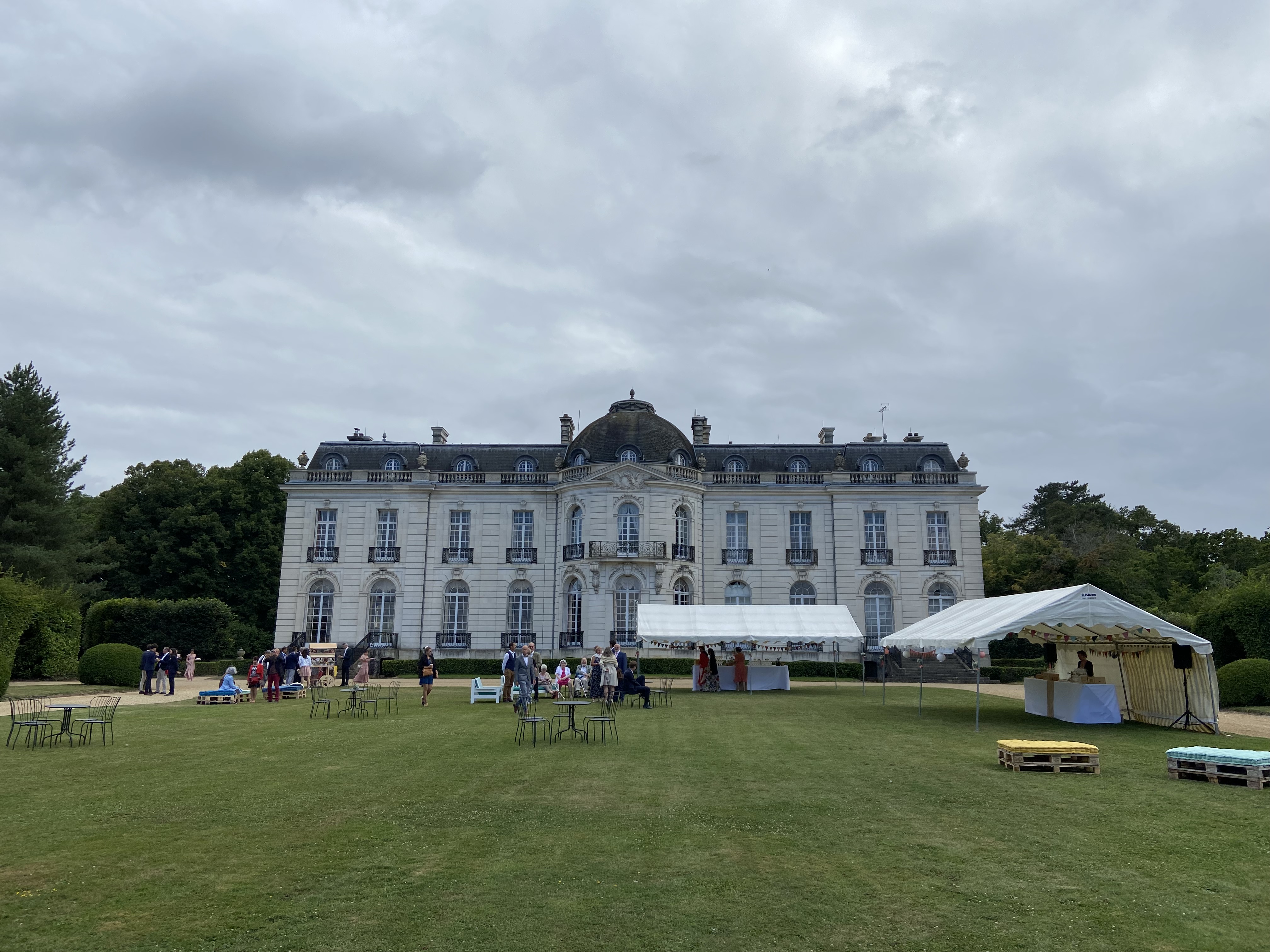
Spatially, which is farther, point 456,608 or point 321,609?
point 456,608

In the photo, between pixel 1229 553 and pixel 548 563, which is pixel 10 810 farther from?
pixel 1229 553

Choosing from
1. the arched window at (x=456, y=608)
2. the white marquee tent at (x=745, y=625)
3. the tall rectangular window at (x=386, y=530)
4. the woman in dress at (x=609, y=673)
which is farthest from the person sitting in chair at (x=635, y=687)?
the tall rectangular window at (x=386, y=530)

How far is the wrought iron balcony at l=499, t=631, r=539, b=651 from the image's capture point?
126 feet

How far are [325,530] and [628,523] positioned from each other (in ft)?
46.1

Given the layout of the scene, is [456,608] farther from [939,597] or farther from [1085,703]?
[1085,703]

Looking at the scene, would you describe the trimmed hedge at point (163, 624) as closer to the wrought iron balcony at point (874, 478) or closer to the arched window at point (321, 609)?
the arched window at point (321, 609)

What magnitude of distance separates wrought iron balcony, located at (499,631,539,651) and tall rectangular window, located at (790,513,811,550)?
1221 centimetres

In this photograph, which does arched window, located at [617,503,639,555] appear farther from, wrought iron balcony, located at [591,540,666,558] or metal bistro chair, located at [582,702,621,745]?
metal bistro chair, located at [582,702,621,745]

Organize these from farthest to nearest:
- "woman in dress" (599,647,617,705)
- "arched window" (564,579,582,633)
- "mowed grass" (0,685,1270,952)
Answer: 1. "arched window" (564,579,582,633)
2. "woman in dress" (599,647,617,705)
3. "mowed grass" (0,685,1270,952)

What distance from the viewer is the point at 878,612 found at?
38.8 metres

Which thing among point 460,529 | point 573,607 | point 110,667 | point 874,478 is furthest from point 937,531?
point 110,667

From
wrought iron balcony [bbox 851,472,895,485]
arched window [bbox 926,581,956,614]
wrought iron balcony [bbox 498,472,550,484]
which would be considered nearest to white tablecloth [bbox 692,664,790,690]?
arched window [bbox 926,581,956,614]

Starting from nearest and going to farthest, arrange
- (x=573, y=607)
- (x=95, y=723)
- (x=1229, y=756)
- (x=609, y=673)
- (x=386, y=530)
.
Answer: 1. (x=1229, y=756)
2. (x=95, y=723)
3. (x=609, y=673)
4. (x=573, y=607)
5. (x=386, y=530)

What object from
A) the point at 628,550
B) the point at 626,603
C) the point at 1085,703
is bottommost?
the point at 1085,703
